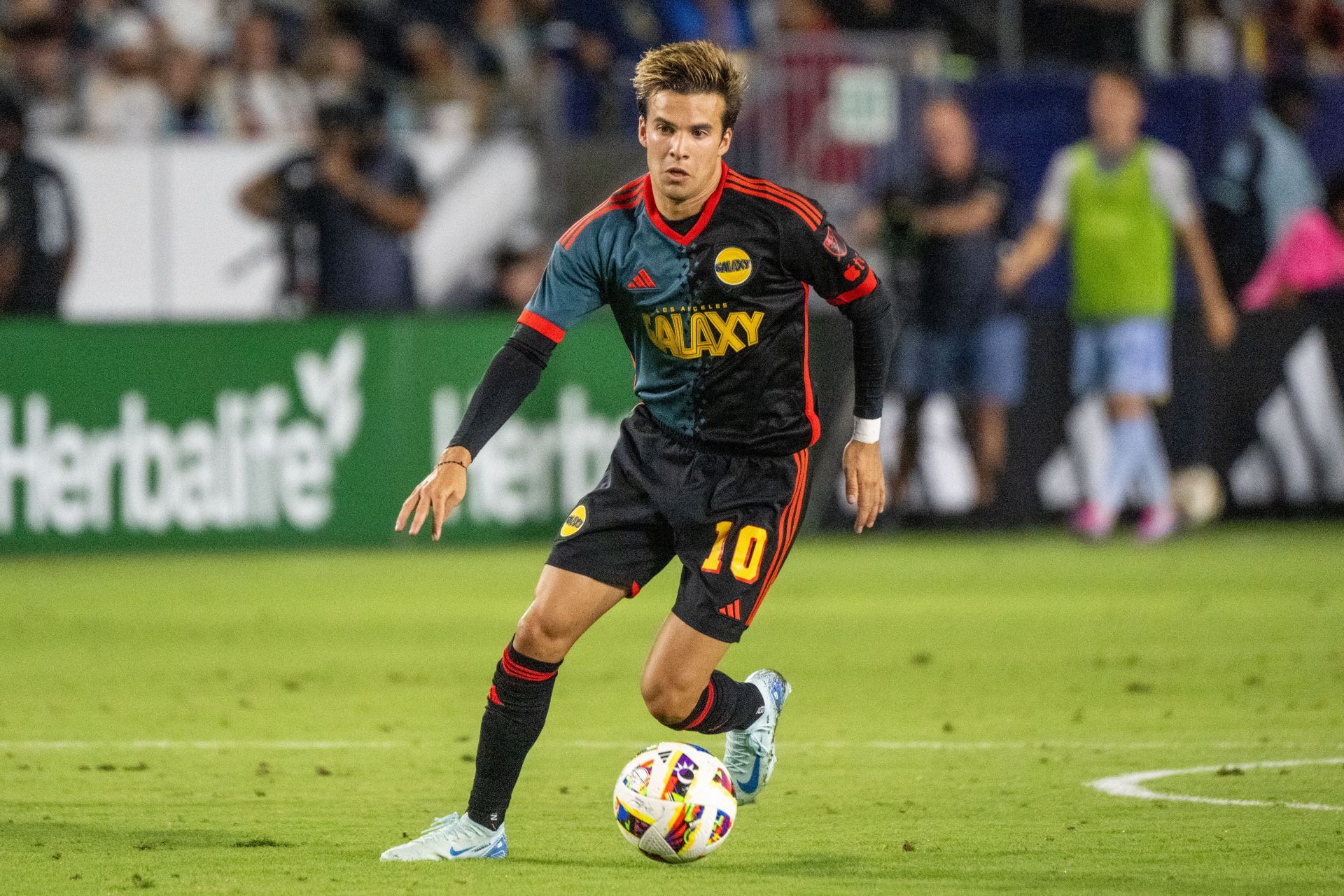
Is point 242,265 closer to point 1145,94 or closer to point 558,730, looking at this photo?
point 1145,94

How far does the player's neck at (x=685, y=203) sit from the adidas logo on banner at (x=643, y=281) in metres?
0.16

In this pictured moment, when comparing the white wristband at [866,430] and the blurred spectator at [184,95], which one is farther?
the blurred spectator at [184,95]

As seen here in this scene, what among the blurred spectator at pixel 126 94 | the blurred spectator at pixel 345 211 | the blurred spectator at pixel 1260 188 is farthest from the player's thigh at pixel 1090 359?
the blurred spectator at pixel 126 94

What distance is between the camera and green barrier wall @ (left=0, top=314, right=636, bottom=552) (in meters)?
14.1

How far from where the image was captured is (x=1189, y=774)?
7.04 m

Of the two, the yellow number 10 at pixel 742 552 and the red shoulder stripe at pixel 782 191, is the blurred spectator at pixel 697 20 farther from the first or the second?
the yellow number 10 at pixel 742 552

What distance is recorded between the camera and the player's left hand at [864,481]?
6113mm

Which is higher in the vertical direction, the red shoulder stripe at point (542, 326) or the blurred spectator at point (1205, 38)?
the blurred spectator at point (1205, 38)

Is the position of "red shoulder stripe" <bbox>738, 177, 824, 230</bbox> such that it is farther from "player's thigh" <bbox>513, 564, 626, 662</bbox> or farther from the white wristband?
"player's thigh" <bbox>513, 564, 626, 662</bbox>

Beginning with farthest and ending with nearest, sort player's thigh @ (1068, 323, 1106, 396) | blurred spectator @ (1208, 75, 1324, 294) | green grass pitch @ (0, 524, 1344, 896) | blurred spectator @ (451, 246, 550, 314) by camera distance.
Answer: blurred spectator @ (1208, 75, 1324, 294) < blurred spectator @ (451, 246, 550, 314) < player's thigh @ (1068, 323, 1106, 396) < green grass pitch @ (0, 524, 1344, 896)

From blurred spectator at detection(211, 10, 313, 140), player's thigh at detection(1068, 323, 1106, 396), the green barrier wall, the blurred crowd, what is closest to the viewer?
the green barrier wall

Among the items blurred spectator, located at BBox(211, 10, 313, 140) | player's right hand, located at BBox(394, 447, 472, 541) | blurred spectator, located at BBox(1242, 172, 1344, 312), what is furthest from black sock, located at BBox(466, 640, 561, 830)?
blurred spectator, located at BBox(1242, 172, 1344, 312)

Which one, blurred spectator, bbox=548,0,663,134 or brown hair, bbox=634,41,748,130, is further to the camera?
blurred spectator, bbox=548,0,663,134

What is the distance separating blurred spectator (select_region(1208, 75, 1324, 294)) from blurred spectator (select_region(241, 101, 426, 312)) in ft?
20.5
